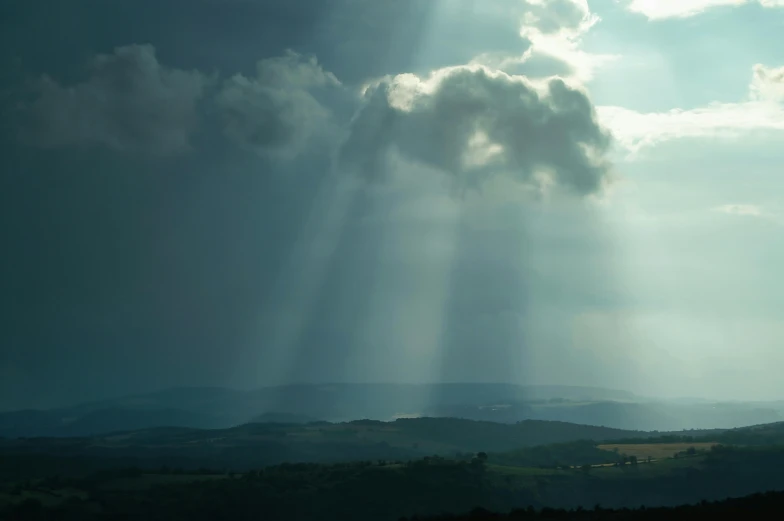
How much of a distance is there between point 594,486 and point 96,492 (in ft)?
379

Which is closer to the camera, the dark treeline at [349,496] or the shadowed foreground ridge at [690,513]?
the shadowed foreground ridge at [690,513]

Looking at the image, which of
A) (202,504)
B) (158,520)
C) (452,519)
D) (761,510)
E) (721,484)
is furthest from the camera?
(721,484)

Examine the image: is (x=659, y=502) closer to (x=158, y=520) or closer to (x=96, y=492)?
(x=158, y=520)

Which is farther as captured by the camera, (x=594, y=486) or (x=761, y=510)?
(x=594, y=486)

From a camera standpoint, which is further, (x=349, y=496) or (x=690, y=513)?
(x=349, y=496)

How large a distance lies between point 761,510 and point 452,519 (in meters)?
29.6

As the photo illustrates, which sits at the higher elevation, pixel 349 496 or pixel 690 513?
pixel 690 513

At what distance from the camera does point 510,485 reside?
198 meters

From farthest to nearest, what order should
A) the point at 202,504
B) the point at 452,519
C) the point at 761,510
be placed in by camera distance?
the point at 202,504, the point at 452,519, the point at 761,510

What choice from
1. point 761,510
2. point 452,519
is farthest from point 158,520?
point 761,510

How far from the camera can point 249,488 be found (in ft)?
616

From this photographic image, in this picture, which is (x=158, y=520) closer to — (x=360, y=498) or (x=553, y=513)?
(x=360, y=498)

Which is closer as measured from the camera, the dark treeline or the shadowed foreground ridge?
the shadowed foreground ridge

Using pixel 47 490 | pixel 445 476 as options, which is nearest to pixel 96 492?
pixel 47 490
